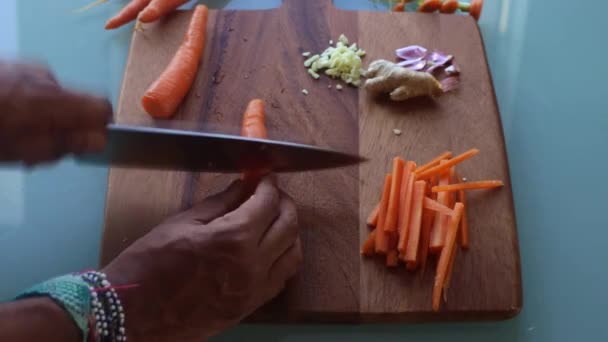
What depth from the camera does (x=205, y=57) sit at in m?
1.83

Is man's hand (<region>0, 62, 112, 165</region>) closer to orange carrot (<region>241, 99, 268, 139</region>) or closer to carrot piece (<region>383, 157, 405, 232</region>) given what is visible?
Result: orange carrot (<region>241, 99, 268, 139</region>)

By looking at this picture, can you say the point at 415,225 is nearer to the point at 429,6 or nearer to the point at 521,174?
the point at 521,174

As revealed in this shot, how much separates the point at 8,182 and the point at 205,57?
25.9 inches

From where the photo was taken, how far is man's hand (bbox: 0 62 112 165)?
42.1 inches

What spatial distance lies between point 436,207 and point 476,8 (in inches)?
33.7

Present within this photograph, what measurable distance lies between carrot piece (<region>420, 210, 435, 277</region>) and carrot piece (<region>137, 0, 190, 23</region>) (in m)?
1.04

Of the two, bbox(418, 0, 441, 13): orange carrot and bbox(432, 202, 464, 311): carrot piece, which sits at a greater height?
bbox(418, 0, 441, 13): orange carrot

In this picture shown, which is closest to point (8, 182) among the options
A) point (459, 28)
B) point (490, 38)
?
point (459, 28)

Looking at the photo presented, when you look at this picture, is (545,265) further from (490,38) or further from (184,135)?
(184,135)

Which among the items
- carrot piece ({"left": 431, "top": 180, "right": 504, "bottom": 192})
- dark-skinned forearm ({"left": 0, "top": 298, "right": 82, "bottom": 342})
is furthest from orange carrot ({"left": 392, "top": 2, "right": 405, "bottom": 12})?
dark-skinned forearm ({"left": 0, "top": 298, "right": 82, "bottom": 342})

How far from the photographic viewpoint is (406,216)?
142 centimetres

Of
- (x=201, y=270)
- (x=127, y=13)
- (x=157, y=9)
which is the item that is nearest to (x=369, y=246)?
(x=201, y=270)

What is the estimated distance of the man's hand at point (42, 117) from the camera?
42.1 inches

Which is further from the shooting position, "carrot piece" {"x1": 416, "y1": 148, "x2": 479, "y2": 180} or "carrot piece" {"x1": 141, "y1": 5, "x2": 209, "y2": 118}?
"carrot piece" {"x1": 141, "y1": 5, "x2": 209, "y2": 118}
